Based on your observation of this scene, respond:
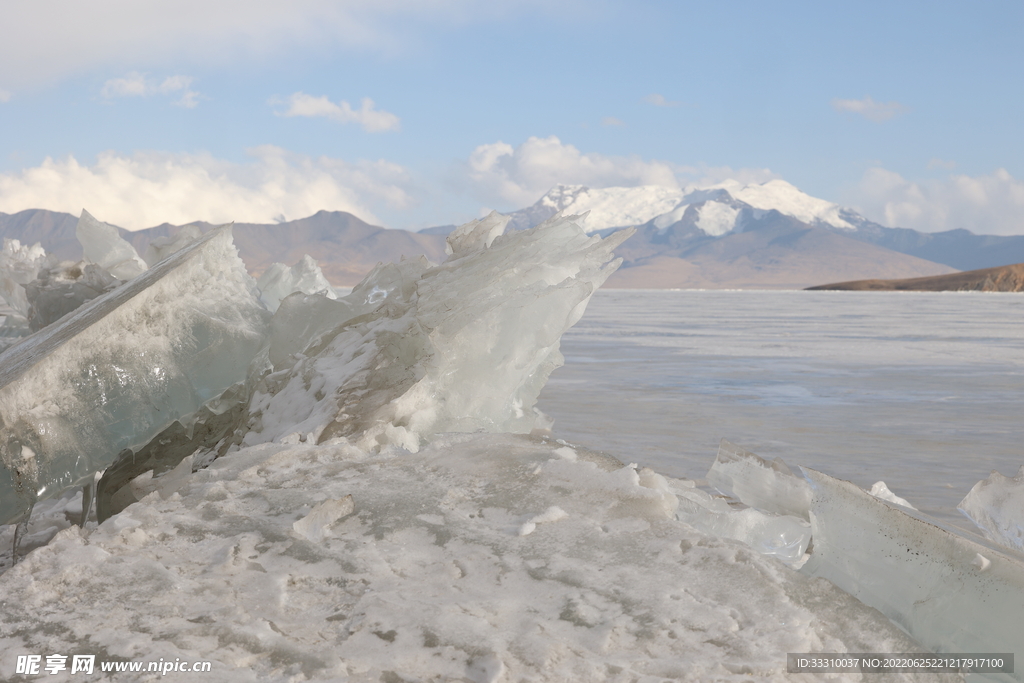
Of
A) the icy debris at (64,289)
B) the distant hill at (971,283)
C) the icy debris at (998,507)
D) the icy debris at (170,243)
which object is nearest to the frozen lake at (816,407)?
the icy debris at (998,507)

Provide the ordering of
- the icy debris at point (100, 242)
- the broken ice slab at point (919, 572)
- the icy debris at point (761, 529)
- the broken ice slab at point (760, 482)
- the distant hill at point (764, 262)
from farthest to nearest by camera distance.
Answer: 1. the distant hill at point (764, 262)
2. the icy debris at point (100, 242)
3. the broken ice slab at point (760, 482)
4. the icy debris at point (761, 529)
5. the broken ice slab at point (919, 572)

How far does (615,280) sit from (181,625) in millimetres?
147391

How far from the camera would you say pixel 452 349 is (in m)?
2.57

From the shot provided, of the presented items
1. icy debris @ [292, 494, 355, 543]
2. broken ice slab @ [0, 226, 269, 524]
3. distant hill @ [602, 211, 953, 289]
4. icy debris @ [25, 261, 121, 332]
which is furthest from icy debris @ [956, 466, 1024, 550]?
distant hill @ [602, 211, 953, 289]

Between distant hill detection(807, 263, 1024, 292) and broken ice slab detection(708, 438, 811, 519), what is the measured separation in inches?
2525

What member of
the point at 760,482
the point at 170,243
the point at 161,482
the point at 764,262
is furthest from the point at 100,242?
the point at 764,262

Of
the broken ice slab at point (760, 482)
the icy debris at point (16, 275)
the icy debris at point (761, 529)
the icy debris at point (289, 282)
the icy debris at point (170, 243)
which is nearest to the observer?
the icy debris at point (761, 529)

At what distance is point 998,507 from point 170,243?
12.5 feet

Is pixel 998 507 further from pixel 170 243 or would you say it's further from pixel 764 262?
pixel 764 262

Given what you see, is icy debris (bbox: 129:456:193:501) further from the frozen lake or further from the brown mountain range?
the brown mountain range

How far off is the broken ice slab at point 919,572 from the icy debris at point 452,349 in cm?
111

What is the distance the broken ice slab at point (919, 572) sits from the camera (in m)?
1.51

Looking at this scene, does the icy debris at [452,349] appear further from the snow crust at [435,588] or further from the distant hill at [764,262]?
the distant hill at [764,262]

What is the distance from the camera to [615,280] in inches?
5778
